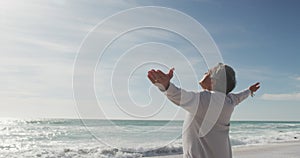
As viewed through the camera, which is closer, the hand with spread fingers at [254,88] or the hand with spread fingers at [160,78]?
the hand with spread fingers at [160,78]

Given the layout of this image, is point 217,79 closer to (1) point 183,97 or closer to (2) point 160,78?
(1) point 183,97

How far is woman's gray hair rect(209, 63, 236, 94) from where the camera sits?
2479 mm

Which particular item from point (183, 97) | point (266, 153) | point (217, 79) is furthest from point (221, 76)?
point (266, 153)

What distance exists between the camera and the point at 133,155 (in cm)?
1280

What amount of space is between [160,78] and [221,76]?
0.75 m

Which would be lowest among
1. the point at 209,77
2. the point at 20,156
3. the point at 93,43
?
the point at 20,156

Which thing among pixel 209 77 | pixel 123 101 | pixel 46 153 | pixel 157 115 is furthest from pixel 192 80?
pixel 46 153

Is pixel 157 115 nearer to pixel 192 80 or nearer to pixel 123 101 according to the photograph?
pixel 123 101

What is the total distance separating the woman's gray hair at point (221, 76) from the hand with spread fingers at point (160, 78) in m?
0.63

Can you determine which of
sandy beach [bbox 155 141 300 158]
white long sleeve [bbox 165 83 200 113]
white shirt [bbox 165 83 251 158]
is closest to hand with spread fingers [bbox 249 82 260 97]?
white shirt [bbox 165 83 251 158]

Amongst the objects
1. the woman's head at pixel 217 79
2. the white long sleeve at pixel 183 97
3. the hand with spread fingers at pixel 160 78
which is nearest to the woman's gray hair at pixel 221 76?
the woman's head at pixel 217 79

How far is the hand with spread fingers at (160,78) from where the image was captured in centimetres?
187

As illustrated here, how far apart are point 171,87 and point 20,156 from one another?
1349cm

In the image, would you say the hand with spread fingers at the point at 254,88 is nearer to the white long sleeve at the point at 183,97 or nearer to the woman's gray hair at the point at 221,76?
the woman's gray hair at the point at 221,76
